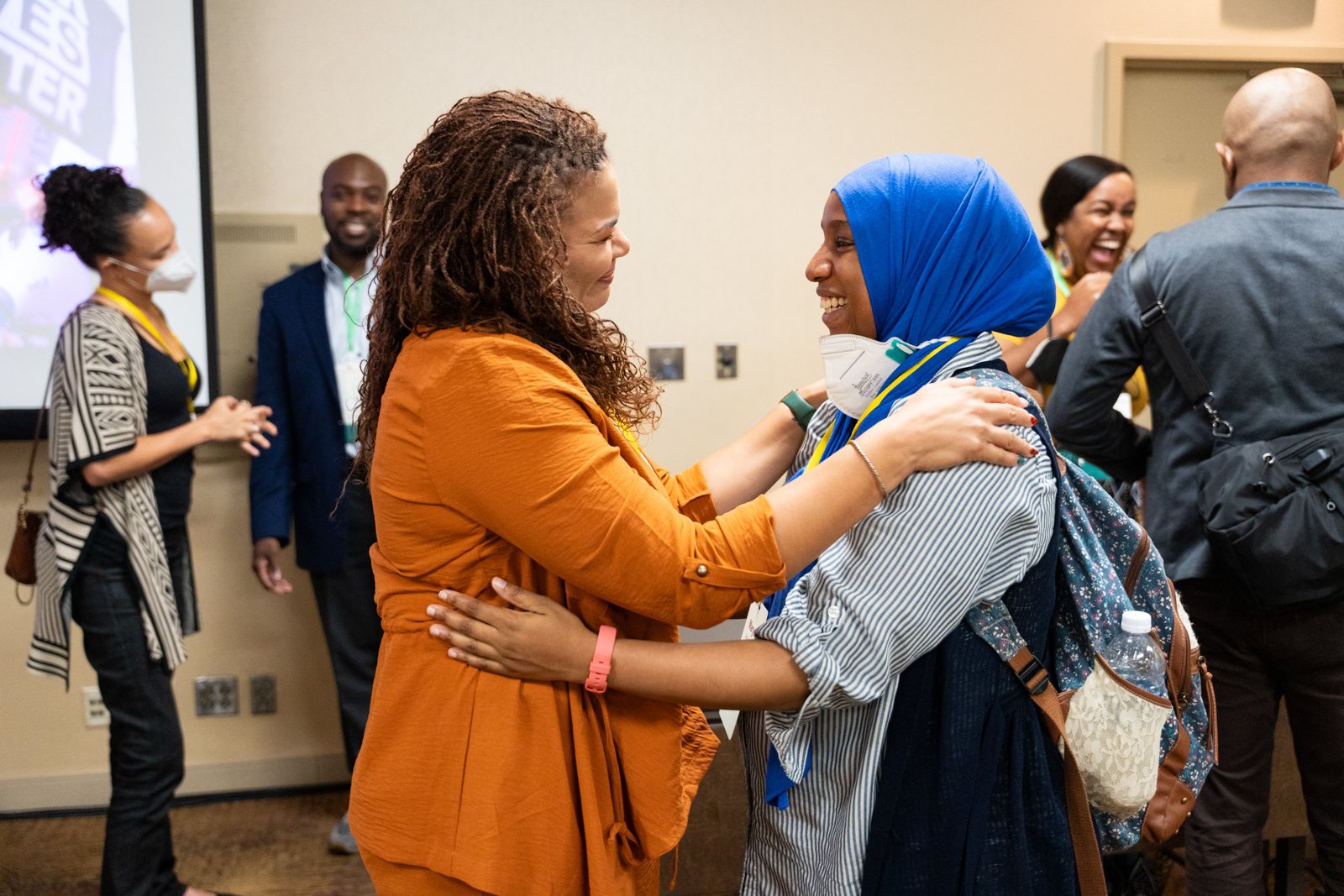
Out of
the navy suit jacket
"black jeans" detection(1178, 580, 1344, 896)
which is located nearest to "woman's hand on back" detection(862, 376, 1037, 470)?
"black jeans" detection(1178, 580, 1344, 896)

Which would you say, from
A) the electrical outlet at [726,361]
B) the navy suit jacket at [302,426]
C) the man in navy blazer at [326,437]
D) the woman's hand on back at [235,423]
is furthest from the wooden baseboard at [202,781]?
the electrical outlet at [726,361]

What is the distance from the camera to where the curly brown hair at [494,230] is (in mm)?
1006

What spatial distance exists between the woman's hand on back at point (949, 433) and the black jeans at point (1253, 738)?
105 centimetres

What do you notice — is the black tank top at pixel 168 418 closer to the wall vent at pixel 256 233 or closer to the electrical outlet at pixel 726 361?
the wall vent at pixel 256 233

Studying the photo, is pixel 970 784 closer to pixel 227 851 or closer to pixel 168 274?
pixel 168 274

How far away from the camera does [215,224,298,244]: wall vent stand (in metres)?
3.13

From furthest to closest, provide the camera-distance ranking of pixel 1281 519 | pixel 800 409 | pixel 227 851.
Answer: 1. pixel 227 851
2. pixel 1281 519
3. pixel 800 409

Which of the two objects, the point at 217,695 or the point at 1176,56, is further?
the point at 1176,56

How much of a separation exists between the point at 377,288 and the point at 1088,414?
151cm

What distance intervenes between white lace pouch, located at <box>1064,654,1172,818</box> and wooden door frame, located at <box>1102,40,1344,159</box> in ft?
9.83

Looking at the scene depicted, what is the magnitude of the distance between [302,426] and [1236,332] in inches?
96.2

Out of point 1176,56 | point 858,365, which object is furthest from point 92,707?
point 1176,56

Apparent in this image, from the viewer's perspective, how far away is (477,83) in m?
3.26

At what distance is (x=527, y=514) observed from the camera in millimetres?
935
